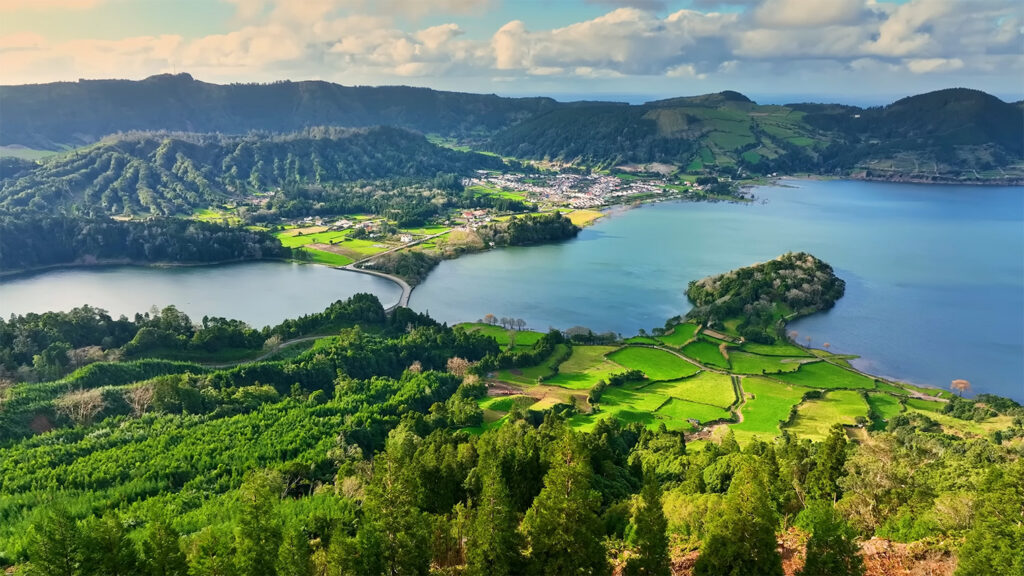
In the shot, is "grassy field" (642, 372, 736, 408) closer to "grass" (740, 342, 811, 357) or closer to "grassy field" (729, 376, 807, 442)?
"grassy field" (729, 376, 807, 442)

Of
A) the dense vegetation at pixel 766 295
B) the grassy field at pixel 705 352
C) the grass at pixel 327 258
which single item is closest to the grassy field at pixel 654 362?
the grassy field at pixel 705 352

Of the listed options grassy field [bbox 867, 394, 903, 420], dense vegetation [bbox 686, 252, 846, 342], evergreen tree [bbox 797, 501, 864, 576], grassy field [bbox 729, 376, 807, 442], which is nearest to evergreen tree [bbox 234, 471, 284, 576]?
evergreen tree [bbox 797, 501, 864, 576]

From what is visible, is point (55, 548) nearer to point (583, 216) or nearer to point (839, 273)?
point (839, 273)

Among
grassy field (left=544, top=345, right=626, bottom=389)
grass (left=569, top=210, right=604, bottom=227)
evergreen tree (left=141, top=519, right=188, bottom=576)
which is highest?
grass (left=569, top=210, right=604, bottom=227)

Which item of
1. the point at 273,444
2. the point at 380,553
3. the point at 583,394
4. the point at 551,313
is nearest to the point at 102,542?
the point at 380,553

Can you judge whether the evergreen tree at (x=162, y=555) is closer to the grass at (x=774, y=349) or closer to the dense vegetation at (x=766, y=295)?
the grass at (x=774, y=349)
